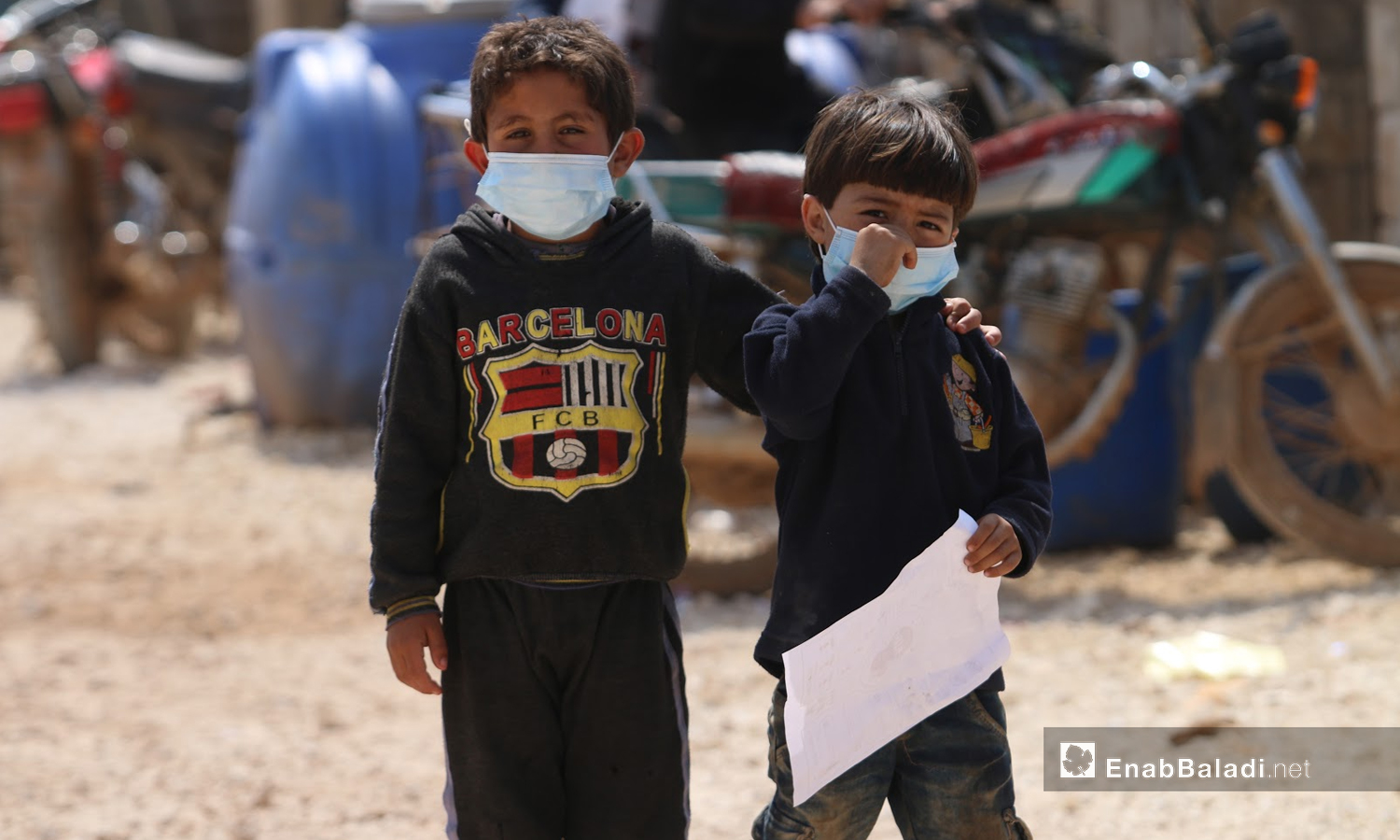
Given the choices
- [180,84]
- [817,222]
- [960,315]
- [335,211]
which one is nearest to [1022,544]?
[960,315]

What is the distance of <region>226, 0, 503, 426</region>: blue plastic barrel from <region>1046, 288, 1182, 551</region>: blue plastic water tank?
12.2ft

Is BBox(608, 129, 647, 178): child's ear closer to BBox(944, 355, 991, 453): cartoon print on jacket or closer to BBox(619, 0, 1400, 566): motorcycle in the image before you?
BBox(944, 355, 991, 453): cartoon print on jacket

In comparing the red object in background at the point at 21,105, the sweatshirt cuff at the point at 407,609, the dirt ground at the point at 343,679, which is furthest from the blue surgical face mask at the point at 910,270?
the red object in background at the point at 21,105

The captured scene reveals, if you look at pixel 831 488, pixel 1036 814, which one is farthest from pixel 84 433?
pixel 831 488

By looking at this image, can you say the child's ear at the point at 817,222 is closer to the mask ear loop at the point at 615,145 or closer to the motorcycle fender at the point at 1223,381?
the mask ear loop at the point at 615,145

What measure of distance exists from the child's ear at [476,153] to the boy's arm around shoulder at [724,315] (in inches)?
12.1

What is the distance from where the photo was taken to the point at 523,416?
1993 millimetres

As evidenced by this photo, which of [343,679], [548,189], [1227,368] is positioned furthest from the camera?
[1227,368]

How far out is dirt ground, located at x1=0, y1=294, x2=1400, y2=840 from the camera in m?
3.03

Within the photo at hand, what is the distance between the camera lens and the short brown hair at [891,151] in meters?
1.83

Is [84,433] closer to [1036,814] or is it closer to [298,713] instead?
[298,713]

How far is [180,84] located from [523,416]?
8.62m

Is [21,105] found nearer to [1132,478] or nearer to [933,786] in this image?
[1132,478]

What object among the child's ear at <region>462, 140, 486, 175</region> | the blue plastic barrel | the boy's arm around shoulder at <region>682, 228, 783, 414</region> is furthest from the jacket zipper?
the blue plastic barrel
